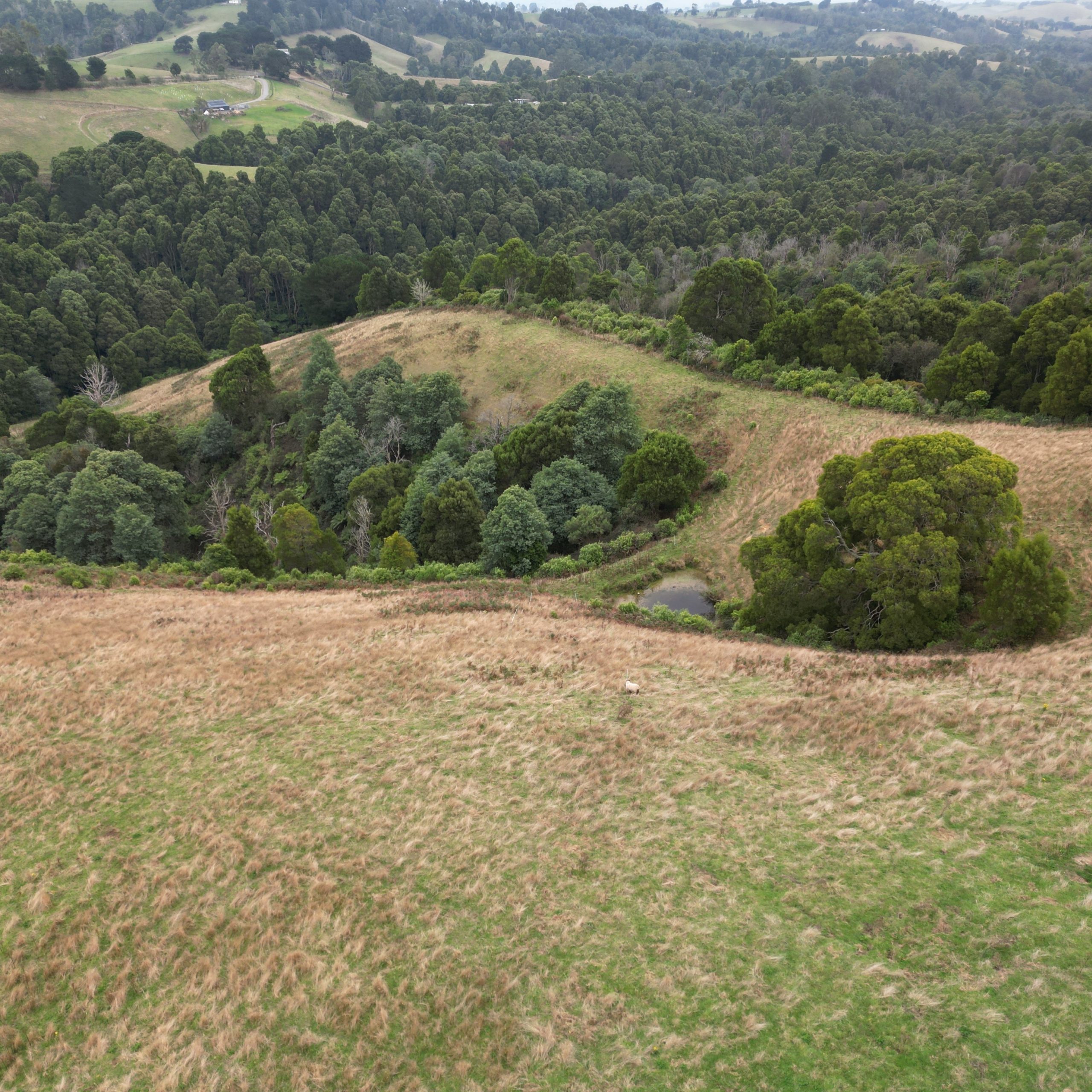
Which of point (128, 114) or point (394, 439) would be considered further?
point (128, 114)

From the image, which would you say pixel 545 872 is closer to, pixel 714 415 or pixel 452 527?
pixel 452 527

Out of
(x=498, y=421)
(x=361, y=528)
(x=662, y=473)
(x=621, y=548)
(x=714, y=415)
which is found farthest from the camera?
(x=498, y=421)

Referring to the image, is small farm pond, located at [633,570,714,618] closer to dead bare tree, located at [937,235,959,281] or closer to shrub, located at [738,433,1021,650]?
shrub, located at [738,433,1021,650]

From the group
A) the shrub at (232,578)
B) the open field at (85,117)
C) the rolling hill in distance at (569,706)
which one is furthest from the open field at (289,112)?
the shrub at (232,578)

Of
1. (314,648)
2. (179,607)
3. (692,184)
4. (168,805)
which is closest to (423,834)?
(168,805)

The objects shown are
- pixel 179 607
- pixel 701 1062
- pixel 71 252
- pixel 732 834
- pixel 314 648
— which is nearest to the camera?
pixel 701 1062

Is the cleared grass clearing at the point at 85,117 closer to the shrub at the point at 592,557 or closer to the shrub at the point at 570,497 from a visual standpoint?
the shrub at the point at 570,497

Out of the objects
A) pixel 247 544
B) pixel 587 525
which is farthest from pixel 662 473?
pixel 247 544

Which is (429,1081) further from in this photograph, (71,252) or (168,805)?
(71,252)
